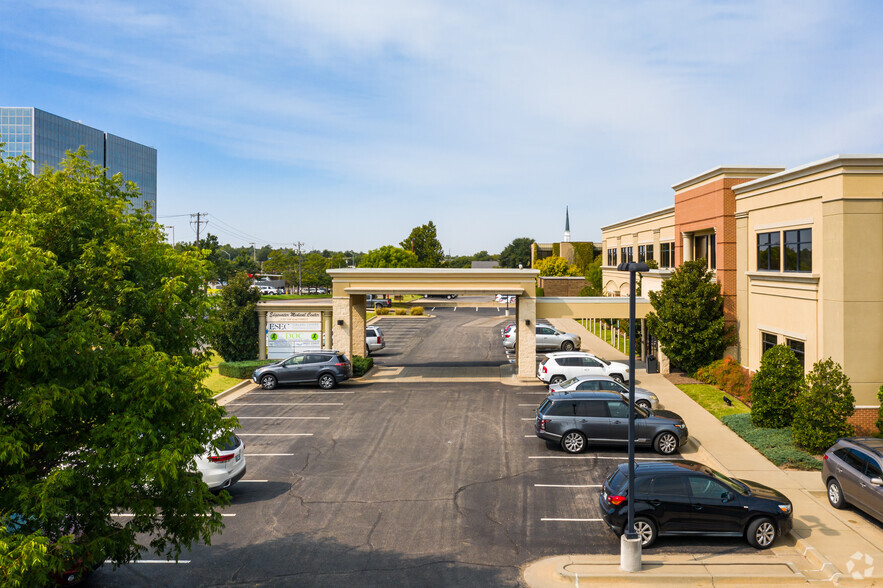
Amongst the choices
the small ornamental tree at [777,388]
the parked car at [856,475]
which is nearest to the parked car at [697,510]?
the parked car at [856,475]

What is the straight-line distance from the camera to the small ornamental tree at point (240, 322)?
3238 cm

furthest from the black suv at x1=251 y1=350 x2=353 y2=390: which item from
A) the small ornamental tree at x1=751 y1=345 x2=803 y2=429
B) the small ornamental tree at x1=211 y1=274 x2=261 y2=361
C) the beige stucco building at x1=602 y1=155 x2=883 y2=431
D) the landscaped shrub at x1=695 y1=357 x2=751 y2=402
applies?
the beige stucco building at x1=602 y1=155 x2=883 y2=431

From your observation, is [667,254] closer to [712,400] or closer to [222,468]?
[712,400]

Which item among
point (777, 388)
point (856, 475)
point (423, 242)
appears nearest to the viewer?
point (856, 475)

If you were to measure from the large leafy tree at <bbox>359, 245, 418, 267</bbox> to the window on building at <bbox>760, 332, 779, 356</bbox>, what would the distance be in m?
→ 56.6

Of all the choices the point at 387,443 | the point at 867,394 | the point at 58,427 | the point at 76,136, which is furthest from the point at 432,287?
the point at 76,136

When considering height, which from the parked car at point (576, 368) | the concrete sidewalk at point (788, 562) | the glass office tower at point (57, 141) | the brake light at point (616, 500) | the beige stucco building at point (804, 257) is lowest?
the concrete sidewalk at point (788, 562)

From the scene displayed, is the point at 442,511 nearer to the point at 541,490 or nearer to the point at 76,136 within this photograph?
the point at 541,490

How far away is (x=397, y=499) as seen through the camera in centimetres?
1539

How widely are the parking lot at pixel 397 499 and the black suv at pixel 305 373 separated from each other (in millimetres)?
2093

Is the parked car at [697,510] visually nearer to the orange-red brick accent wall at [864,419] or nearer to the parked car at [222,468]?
Result: the parked car at [222,468]

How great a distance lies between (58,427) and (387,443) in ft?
42.0

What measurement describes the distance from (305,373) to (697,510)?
64.5 ft

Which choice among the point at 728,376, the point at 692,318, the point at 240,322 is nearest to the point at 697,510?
the point at 728,376
